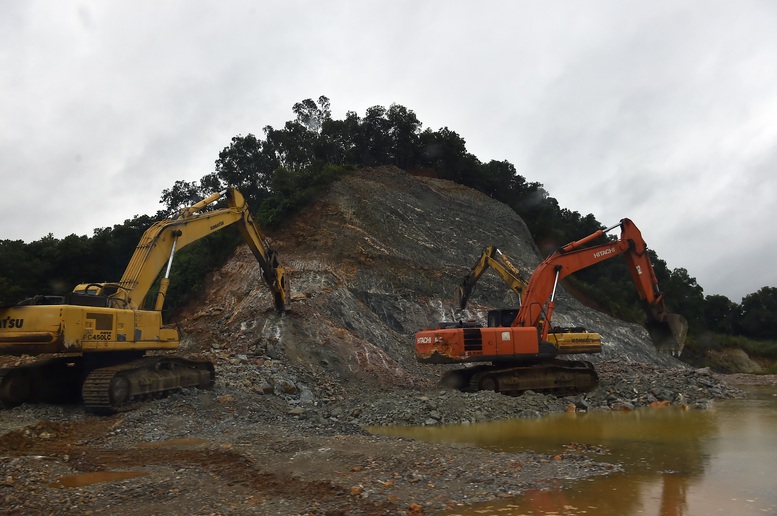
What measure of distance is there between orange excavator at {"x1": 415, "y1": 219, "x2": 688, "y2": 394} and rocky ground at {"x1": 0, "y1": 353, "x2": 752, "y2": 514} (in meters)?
1.44

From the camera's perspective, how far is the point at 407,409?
567 inches

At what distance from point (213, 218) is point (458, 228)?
2077 centimetres

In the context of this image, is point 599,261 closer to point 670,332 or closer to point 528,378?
point 670,332

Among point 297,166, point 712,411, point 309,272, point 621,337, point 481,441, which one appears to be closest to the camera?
point 481,441

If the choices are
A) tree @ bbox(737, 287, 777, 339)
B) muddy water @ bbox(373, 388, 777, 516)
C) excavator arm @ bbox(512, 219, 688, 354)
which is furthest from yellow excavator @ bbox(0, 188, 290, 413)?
tree @ bbox(737, 287, 777, 339)

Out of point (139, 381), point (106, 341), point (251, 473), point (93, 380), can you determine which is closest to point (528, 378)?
point (139, 381)

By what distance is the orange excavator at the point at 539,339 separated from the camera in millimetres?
17125

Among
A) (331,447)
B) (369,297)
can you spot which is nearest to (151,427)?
(331,447)

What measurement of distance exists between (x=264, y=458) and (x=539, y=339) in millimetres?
11100

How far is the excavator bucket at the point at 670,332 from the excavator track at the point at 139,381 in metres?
14.3

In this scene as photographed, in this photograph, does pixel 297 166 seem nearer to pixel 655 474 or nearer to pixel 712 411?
pixel 712 411

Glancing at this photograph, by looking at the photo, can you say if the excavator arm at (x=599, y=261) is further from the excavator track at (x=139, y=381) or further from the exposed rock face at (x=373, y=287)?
the excavator track at (x=139, y=381)

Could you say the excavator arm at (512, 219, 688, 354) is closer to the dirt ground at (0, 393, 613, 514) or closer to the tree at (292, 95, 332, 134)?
the dirt ground at (0, 393, 613, 514)

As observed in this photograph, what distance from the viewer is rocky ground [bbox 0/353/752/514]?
21.8 ft
